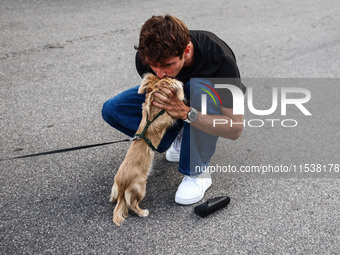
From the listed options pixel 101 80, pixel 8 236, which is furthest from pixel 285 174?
pixel 101 80

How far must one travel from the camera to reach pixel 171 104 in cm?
244

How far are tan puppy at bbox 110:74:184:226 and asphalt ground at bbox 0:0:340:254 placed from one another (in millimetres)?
117

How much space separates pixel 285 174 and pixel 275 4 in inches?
224

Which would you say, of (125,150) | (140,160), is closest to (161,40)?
(140,160)

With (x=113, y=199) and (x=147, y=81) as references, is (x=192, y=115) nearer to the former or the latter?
(x=147, y=81)

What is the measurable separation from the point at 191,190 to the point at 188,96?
26.1 inches

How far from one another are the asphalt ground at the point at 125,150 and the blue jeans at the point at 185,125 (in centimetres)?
30

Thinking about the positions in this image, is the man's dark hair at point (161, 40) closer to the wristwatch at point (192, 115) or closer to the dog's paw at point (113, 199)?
the wristwatch at point (192, 115)

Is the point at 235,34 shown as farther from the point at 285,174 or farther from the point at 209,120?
the point at 209,120

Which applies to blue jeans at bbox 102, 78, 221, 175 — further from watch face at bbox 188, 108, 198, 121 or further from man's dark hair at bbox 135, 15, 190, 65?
man's dark hair at bbox 135, 15, 190, 65

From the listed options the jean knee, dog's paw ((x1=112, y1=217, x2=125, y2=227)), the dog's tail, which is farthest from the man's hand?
dog's paw ((x1=112, y1=217, x2=125, y2=227))

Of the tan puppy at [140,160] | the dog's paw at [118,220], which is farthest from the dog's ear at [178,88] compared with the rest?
the dog's paw at [118,220]

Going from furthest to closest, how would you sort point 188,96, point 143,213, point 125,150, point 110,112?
point 125,150 < point 110,112 < point 188,96 < point 143,213

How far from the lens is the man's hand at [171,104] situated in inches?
94.1
